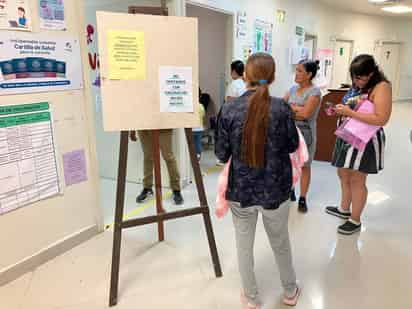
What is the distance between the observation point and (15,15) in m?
1.86

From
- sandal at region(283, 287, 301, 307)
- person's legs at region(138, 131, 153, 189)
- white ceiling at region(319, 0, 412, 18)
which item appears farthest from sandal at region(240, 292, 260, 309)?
white ceiling at region(319, 0, 412, 18)

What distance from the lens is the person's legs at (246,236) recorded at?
5.27 feet

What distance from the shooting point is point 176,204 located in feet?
10.3

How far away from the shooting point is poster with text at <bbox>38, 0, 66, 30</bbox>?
1994 millimetres

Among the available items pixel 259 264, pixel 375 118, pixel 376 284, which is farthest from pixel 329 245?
pixel 375 118

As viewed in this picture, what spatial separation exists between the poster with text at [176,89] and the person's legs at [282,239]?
0.77 metres

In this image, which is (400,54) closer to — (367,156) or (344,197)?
(344,197)

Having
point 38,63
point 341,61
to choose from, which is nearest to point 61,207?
point 38,63

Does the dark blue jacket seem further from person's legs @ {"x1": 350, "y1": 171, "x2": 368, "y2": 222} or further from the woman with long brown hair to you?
person's legs @ {"x1": 350, "y1": 171, "x2": 368, "y2": 222}

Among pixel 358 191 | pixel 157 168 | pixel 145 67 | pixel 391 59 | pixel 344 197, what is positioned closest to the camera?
pixel 145 67

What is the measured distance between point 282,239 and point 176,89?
1.01m

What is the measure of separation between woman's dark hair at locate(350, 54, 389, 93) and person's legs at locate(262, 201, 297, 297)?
126 cm

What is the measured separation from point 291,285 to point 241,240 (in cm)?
46

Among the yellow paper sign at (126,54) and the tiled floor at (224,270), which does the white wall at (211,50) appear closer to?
the tiled floor at (224,270)
